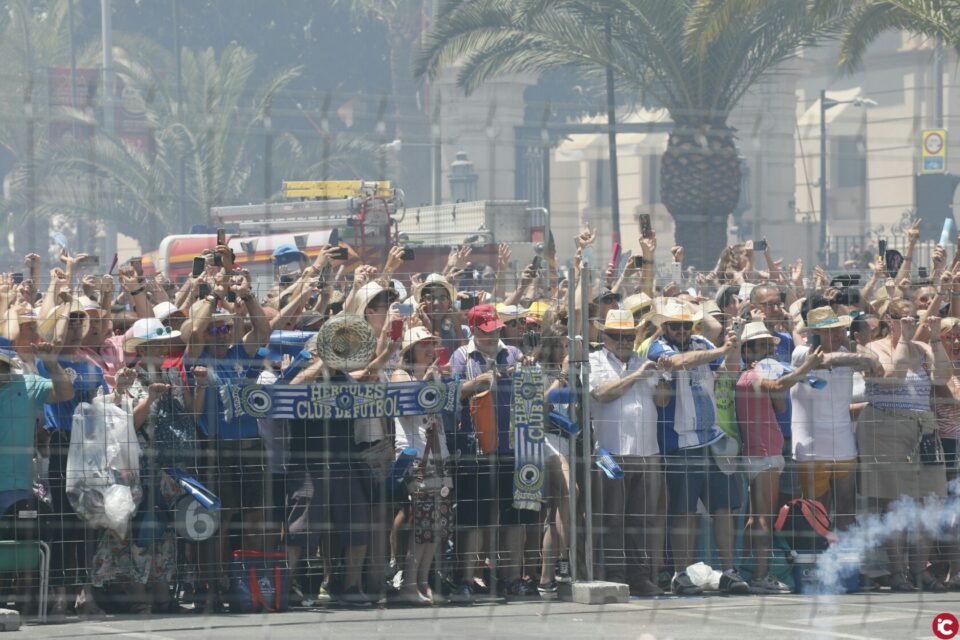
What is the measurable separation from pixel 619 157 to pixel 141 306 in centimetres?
4171

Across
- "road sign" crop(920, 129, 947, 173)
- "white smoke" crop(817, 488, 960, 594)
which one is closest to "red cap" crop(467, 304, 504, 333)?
"white smoke" crop(817, 488, 960, 594)

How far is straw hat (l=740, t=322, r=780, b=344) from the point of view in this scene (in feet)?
32.6

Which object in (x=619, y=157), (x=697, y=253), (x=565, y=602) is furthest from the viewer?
(x=619, y=157)

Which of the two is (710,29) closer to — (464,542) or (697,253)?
(697,253)

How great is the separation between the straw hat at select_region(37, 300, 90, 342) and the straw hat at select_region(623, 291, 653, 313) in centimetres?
313

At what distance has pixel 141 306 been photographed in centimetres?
1016

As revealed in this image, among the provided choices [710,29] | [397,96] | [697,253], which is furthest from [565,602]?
[397,96]

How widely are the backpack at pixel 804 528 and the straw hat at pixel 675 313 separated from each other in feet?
3.88

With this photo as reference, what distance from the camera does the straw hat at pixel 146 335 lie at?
29.4 ft

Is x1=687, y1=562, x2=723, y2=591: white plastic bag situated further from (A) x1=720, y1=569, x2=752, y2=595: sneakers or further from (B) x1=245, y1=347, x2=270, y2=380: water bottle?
(B) x1=245, y1=347, x2=270, y2=380: water bottle

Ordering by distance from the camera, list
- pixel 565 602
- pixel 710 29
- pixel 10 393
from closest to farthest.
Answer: pixel 10 393, pixel 565 602, pixel 710 29

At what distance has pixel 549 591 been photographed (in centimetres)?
950

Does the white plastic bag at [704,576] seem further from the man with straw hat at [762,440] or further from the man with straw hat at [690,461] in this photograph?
the man with straw hat at [762,440]

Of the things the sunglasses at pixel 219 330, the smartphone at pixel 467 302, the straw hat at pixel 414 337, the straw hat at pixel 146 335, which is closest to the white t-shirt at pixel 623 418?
the straw hat at pixel 414 337
